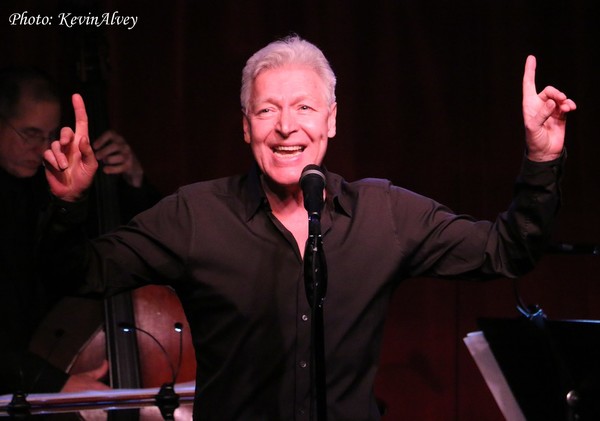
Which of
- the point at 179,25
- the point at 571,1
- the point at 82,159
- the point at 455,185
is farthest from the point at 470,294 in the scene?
the point at 82,159

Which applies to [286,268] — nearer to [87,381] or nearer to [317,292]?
[317,292]

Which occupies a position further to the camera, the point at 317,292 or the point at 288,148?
the point at 288,148

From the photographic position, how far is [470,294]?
4.34 m

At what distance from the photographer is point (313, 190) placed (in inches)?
76.6

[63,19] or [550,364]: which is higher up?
[63,19]

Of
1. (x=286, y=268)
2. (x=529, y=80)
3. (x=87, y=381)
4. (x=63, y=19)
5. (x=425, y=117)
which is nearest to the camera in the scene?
(x=529, y=80)

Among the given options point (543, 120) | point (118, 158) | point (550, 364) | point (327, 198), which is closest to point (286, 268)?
point (327, 198)

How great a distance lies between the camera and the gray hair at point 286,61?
2486 millimetres

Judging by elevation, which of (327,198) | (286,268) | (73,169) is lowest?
(286,268)

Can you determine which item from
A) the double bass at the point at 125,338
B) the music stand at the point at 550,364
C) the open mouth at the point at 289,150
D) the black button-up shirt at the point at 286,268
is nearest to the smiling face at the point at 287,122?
the open mouth at the point at 289,150

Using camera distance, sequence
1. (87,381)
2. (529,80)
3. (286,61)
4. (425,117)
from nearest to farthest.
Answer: (529,80)
(286,61)
(87,381)
(425,117)

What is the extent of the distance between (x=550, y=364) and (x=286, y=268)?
3.01ft

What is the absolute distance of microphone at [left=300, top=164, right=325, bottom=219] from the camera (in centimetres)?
192

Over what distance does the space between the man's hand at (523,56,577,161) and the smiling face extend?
0.59 m
